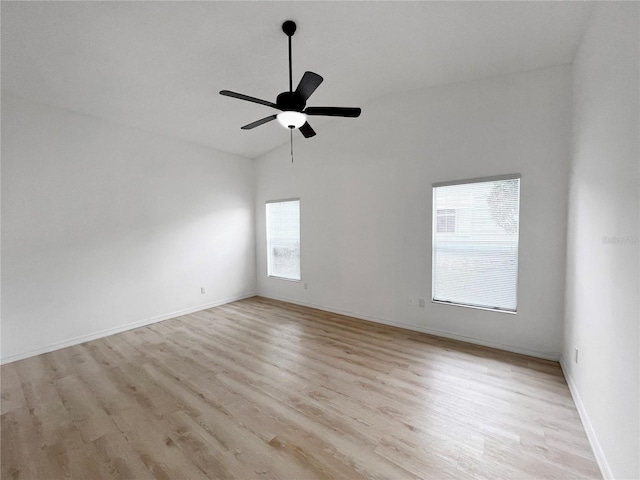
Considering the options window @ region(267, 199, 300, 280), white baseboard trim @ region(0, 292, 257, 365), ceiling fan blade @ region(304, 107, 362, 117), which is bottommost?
white baseboard trim @ region(0, 292, 257, 365)

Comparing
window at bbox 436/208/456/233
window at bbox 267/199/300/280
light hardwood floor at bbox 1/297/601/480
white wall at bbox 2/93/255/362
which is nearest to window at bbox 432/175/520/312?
window at bbox 436/208/456/233

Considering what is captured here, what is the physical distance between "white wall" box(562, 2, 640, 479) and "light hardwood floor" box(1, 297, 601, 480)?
372 mm

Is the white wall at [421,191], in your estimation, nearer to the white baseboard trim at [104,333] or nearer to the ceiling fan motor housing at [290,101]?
the white baseboard trim at [104,333]

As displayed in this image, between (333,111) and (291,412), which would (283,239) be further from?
(291,412)

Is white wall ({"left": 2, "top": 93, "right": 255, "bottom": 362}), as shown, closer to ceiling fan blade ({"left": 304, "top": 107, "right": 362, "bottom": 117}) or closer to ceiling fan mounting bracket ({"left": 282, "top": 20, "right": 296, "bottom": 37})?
ceiling fan mounting bracket ({"left": 282, "top": 20, "right": 296, "bottom": 37})

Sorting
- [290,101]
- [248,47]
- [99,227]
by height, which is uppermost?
[248,47]

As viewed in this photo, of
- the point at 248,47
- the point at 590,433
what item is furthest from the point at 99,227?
the point at 590,433

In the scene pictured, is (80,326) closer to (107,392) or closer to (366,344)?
(107,392)

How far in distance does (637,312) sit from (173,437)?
112 inches

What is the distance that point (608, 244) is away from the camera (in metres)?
1.67

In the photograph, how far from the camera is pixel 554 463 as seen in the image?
163cm

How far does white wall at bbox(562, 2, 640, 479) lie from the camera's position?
4.41 feet

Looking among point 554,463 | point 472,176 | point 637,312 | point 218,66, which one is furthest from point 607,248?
point 218,66

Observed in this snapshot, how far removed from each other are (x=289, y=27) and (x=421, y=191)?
7.93 ft
